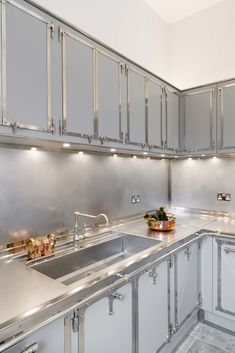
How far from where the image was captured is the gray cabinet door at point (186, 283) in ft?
5.88

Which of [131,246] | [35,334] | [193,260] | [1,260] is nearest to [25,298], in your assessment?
[35,334]

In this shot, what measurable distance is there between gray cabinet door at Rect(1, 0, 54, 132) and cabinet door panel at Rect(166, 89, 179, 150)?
1.41 meters

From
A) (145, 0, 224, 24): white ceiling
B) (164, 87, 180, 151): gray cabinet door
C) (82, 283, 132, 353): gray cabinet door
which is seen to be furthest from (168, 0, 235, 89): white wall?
(82, 283, 132, 353): gray cabinet door

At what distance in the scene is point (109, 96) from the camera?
169cm

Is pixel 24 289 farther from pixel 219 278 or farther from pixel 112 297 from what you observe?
pixel 219 278

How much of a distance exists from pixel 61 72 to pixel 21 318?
120 cm

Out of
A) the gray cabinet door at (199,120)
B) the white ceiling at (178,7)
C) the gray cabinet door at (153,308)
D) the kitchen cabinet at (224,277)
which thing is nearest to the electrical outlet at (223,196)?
the gray cabinet door at (199,120)

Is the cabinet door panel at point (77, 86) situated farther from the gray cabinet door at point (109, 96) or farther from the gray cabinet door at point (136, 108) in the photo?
the gray cabinet door at point (136, 108)

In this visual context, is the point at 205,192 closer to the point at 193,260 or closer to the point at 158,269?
the point at 193,260

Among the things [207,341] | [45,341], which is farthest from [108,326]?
[207,341]

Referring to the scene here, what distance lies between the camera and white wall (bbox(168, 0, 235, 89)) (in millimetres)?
2594

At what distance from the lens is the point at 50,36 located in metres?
A: 1.29

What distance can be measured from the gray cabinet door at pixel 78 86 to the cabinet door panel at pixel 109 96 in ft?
0.23

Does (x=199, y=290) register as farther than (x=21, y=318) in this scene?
Yes
